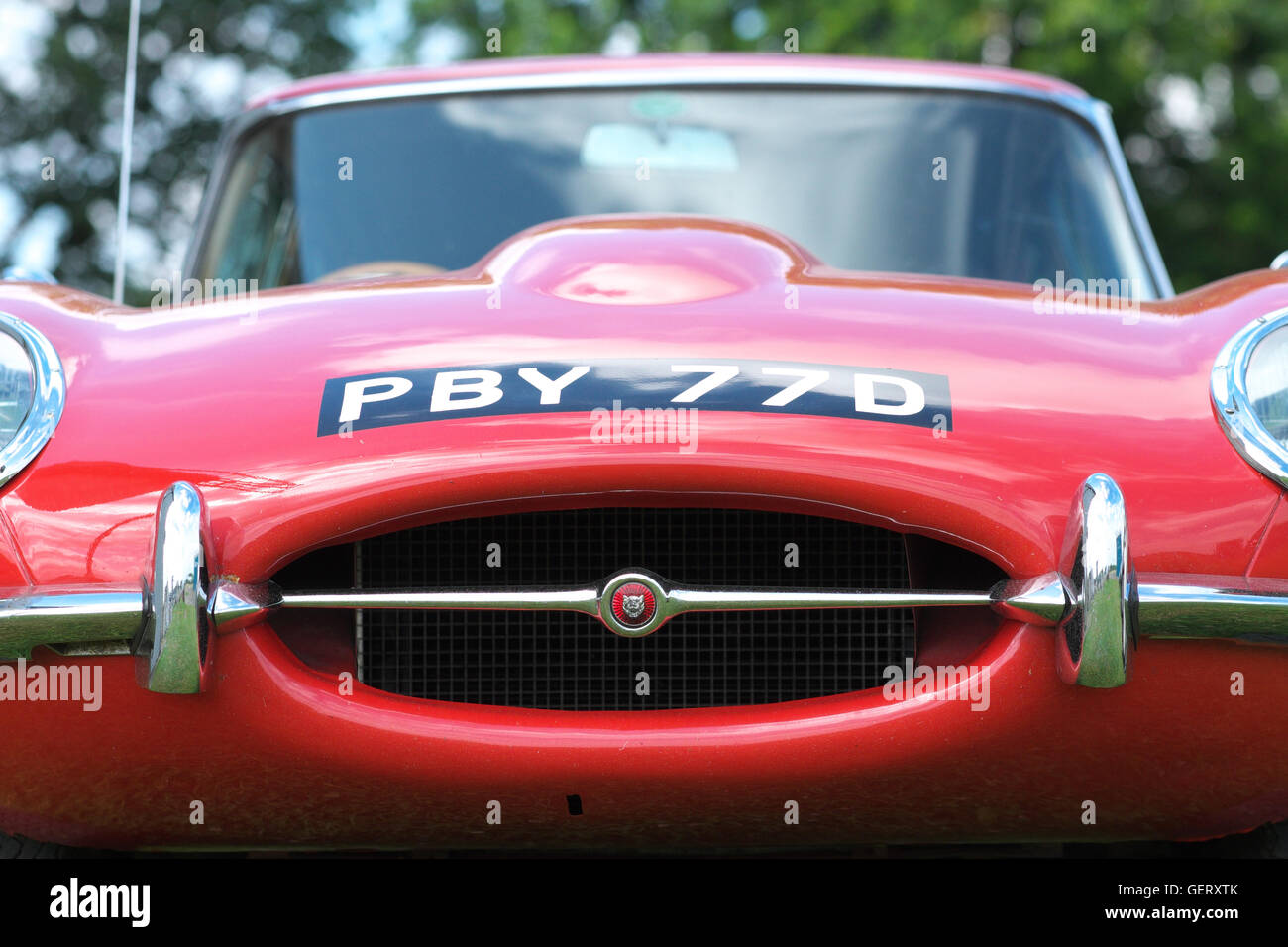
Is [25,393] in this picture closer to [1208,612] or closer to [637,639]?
[637,639]

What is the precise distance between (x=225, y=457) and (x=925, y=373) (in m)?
0.82

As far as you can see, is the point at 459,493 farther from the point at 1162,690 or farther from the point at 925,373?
the point at 1162,690

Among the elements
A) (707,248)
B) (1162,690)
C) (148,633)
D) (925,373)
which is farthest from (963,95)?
(148,633)

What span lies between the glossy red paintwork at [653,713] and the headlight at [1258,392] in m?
0.02

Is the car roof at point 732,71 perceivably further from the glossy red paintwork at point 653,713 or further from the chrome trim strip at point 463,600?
the chrome trim strip at point 463,600

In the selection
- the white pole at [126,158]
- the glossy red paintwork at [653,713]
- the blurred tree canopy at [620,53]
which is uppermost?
the blurred tree canopy at [620,53]

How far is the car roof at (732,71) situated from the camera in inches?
115

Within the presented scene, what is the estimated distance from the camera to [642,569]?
1.57 meters

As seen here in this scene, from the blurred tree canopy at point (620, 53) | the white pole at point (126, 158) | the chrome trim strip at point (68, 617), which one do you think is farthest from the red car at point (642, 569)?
the blurred tree canopy at point (620, 53)

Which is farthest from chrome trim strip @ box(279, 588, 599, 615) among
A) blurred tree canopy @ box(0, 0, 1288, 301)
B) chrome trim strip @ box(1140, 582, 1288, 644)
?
blurred tree canopy @ box(0, 0, 1288, 301)

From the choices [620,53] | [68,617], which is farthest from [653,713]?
[620,53]

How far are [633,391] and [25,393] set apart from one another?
742 millimetres

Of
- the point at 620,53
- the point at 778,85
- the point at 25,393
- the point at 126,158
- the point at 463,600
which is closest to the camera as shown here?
the point at 463,600
